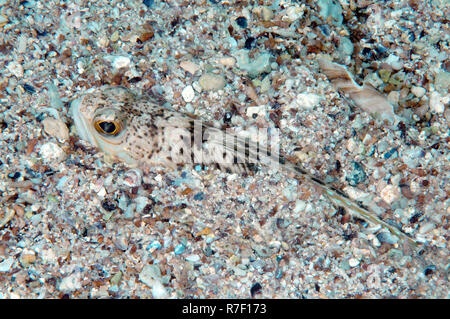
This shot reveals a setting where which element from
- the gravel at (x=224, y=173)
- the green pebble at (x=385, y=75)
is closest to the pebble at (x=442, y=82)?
the gravel at (x=224, y=173)

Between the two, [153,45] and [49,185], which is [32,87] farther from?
[153,45]

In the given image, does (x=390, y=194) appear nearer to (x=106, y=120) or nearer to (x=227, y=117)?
(x=227, y=117)

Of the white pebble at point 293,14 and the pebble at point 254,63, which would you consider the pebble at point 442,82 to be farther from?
the pebble at point 254,63

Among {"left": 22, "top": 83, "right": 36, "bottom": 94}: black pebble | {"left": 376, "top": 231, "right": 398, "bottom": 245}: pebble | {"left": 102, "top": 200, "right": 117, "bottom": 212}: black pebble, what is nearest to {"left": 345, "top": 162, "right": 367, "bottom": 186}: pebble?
{"left": 376, "top": 231, "right": 398, "bottom": 245}: pebble

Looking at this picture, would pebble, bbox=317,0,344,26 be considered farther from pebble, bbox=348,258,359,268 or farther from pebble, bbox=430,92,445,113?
pebble, bbox=348,258,359,268

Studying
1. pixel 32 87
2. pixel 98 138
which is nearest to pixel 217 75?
pixel 98 138

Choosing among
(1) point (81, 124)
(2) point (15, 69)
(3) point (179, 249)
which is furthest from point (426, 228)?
(2) point (15, 69)
